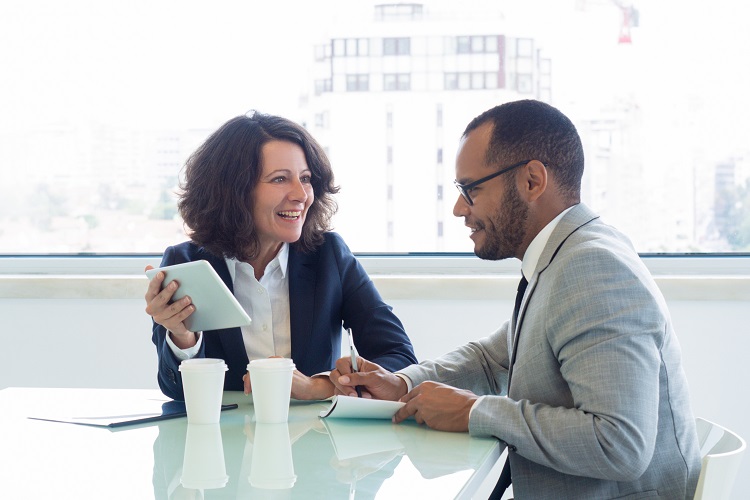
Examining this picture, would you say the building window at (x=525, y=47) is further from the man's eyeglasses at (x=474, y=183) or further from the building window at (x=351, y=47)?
the man's eyeglasses at (x=474, y=183)

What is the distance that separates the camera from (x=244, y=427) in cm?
156

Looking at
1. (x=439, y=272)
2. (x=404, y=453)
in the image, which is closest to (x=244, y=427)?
(x=404, y=453)

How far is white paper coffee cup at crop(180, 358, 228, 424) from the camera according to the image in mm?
1511

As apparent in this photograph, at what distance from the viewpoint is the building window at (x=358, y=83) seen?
3.35 metres

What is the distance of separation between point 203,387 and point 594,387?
683 mm

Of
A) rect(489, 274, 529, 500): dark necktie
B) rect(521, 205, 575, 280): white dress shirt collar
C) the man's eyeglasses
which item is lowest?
rect(489, 274, 529, 500): dark necktie

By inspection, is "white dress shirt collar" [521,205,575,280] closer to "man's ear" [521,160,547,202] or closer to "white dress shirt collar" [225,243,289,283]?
"man's ear" [521,160,547,202]

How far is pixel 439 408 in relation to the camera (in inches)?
59.6

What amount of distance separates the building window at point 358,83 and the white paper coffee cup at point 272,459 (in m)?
2.03

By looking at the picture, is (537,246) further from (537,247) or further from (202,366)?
(202,366)

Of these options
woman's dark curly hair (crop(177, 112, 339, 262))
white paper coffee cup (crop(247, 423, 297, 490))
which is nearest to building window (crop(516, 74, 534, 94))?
woman's dark curly hair (crop(177, 112, 339, 262))

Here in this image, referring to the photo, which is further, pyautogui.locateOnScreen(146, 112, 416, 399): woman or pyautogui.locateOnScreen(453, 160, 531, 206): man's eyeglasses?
pyautogui.locateOnScreen(146, 112, 416, 399): woman

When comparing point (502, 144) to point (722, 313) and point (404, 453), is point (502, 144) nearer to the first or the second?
point (404, 453)

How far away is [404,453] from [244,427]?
35 cm
